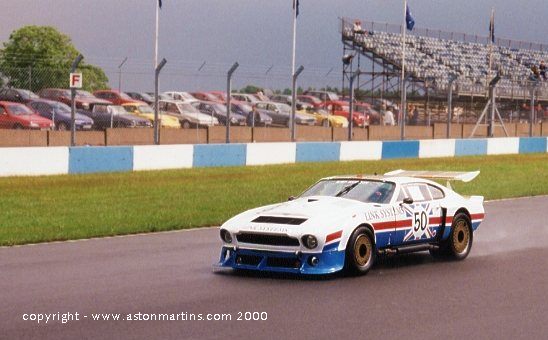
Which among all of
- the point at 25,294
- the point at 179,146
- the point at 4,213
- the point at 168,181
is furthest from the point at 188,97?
→ the point at 25,294

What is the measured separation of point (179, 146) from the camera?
2683cm

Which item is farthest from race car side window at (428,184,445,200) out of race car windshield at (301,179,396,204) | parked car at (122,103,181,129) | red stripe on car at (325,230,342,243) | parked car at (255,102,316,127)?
parked car at (255,102,316,127)

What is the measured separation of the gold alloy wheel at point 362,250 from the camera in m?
11.1

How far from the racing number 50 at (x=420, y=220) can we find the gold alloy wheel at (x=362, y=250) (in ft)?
3.52

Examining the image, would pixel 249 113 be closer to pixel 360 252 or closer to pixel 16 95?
pixel 16 95

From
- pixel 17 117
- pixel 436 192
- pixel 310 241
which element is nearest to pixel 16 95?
pixel 17 117

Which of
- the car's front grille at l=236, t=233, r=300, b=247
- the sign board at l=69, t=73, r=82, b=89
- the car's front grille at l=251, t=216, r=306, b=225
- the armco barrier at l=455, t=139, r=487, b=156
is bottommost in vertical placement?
the car's front grille at l=236, t=233, r=300, b=247

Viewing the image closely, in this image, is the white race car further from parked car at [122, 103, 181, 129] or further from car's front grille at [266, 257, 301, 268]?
parked car at [122, 103, 181, 129]

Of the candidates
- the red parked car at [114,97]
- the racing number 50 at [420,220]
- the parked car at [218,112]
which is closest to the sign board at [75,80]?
the red parked car at [114,97]

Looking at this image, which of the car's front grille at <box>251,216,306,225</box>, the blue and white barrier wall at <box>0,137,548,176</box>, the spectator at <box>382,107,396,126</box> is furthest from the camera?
the spectator at <box>382,107,396,126</box>

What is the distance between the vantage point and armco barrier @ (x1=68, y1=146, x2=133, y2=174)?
23.8m

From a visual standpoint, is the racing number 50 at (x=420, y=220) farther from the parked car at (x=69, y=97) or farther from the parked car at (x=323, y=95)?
the parked car at (x=323, y=95)

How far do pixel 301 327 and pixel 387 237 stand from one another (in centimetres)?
349

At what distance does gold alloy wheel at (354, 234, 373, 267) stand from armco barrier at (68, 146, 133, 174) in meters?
13.6
